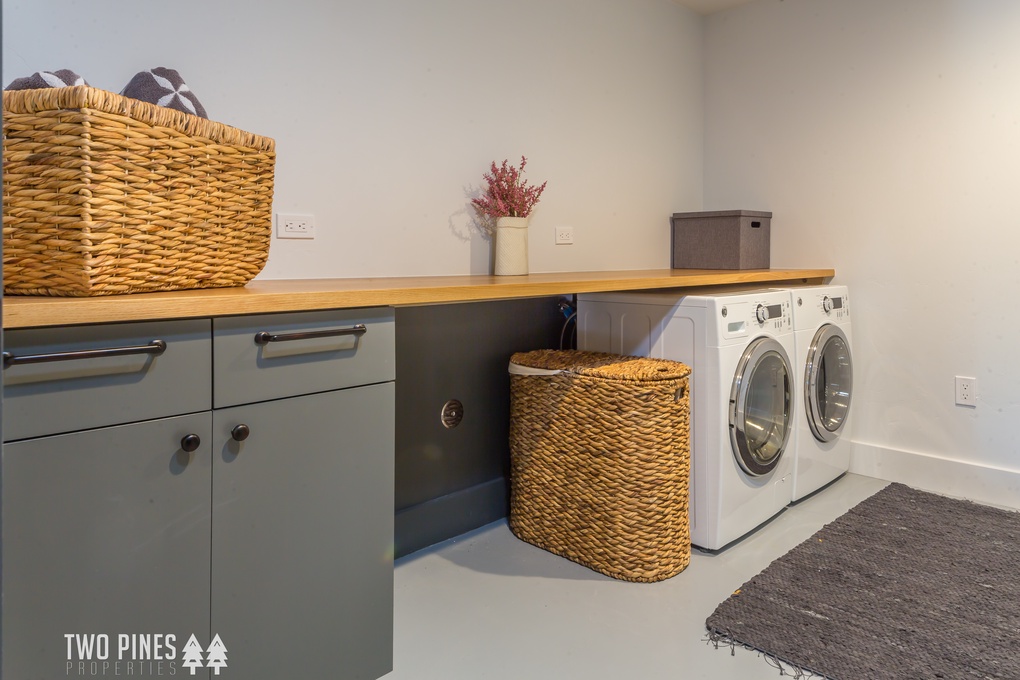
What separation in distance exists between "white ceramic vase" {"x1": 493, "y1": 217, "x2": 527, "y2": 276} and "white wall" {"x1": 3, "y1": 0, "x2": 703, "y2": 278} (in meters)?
0.13

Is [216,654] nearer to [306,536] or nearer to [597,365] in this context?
[306,536]

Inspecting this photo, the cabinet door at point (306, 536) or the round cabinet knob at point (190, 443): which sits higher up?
the round cabinet knob at point (190, 443)

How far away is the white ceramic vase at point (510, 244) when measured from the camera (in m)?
2.38

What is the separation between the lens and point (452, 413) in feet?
7.80

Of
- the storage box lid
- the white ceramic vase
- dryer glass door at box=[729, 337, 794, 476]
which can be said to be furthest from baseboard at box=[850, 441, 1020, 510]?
the white ceramic vase

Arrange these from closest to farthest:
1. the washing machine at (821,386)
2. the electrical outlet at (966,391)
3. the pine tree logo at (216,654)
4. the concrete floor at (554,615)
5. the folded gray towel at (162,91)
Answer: the pine tree logo at (216,654) < the folded gray towel at (162,91) < the concrete floor at (554,615) < the washing machine at (821,386) < the electrical outlet at (966,391)

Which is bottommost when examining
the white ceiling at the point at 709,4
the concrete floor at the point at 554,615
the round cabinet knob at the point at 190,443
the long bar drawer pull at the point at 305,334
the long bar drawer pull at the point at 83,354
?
the concrete floor at the point at 554,615

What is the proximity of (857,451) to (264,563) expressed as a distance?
8.93 ft

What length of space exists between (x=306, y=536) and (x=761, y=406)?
5.49 feet

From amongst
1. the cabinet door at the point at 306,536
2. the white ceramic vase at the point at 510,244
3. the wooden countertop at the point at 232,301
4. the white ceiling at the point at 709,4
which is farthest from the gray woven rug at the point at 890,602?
the white ceiling at the point at 709,4

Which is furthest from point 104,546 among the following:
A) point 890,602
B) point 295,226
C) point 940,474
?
point 940,474

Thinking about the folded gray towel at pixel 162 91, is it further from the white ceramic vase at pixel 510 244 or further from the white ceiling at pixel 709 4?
the white ceiling at pixel 709 4

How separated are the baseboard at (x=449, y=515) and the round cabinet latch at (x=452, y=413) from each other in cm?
25

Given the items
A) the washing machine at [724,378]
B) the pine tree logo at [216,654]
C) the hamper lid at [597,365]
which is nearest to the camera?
the pine tree logo at [216,654]
